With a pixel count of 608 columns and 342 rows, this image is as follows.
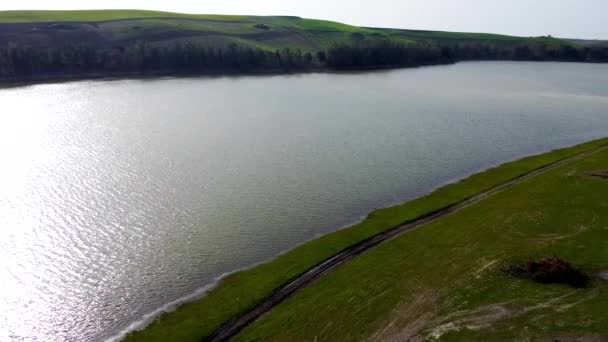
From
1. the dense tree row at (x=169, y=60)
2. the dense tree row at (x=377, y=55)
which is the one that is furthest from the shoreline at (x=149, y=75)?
the dense tree row at (x=377, y=55)

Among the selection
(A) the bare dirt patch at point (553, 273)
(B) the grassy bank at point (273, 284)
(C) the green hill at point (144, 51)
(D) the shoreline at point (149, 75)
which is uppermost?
(C) the green hill at point (144, 51)

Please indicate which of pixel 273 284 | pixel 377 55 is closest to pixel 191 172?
pixel 273 284

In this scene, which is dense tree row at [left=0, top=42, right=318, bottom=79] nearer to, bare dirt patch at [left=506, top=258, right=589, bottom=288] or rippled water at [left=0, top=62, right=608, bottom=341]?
rippled water at [left=0, top=62, right=608, bottom=341]

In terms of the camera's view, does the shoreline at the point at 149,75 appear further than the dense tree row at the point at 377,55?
No

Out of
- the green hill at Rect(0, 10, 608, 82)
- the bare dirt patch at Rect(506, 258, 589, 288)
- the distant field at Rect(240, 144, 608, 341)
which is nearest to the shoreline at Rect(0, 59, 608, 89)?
the green hill at Rect(0, 10, 608, 82)

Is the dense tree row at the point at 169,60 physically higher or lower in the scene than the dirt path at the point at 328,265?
higher

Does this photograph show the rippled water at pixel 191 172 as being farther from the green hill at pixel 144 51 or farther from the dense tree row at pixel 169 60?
the green hill at pixel 144 51

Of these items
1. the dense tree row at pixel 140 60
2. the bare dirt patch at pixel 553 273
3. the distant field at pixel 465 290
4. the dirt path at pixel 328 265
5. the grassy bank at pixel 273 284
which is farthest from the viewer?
the dense tree row at pixel 140 60
